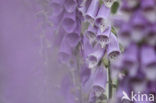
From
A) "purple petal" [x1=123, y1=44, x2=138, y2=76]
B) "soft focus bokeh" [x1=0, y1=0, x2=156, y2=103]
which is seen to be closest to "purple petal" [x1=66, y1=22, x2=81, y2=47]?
"soft focus bokeh" [x1=0, y1=0, x2=156, y2=103]

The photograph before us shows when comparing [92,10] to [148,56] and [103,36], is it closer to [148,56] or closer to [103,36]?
[103,36]

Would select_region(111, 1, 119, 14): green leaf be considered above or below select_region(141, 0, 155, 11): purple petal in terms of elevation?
above

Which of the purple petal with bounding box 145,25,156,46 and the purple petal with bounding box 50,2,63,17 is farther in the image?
the purple petal with bounding box 50,2,63,17

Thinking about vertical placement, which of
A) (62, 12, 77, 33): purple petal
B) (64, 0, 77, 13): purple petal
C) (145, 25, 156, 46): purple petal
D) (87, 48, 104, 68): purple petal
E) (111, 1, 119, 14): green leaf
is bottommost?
(87, 48, 104, 68): purple petal

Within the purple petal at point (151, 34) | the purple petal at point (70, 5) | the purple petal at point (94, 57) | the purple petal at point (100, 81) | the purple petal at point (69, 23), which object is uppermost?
the purple petal at point (70, 5)

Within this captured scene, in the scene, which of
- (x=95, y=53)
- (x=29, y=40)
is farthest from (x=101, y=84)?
(x=29, y=40)

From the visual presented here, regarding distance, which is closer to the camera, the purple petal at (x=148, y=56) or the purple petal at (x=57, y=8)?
the purple petal at (x=148, y=56)

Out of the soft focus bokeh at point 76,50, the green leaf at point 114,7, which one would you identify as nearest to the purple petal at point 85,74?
the soft focus bokeh at point 76,50

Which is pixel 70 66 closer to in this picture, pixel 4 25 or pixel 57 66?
pixel 57 66

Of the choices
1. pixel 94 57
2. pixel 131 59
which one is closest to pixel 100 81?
pixel 94 57

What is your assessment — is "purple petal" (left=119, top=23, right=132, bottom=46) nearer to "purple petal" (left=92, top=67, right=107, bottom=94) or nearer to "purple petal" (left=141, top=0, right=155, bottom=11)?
"purple petal" (left=141, top=0, right=155, bottom=11)

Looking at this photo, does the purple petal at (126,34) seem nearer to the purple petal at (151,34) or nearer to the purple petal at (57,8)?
the purple petal at (151,34)

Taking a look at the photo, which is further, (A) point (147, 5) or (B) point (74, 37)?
(B) point (74, 37)
